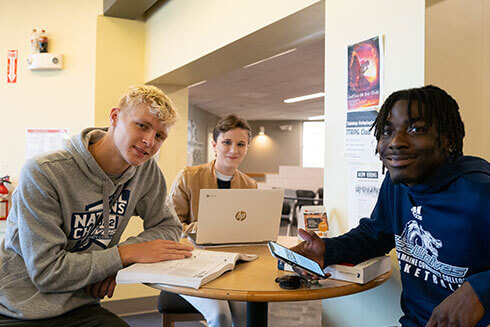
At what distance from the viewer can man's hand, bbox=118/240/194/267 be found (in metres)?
1.48

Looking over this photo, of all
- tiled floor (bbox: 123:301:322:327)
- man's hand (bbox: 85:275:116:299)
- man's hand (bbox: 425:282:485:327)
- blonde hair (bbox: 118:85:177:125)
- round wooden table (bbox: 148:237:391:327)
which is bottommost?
tiled floor (bbox: 123:301:322:327)

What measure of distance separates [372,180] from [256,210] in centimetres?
52

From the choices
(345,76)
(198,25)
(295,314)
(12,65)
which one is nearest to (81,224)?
(345,76)

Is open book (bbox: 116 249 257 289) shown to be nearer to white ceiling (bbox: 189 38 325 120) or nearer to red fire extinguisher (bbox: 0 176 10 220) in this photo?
red fire extinguisher (bbox: 0 176 10 220)

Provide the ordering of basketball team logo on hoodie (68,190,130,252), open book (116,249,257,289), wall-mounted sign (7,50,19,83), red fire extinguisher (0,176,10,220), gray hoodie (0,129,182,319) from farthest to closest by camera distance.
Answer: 1. wall-mounted sign (7,50,19,83)
2. red fire extinguisher (0,176,10,220)
3. basketball team logo on hoodie (68,190,130,252)
4. gray hoodie (0,129,182,319)
5. open book (116,249,257,289)

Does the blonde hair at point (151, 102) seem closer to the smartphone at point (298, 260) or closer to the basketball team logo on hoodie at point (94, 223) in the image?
the basketball team logo on hoodie at point (94, 223)

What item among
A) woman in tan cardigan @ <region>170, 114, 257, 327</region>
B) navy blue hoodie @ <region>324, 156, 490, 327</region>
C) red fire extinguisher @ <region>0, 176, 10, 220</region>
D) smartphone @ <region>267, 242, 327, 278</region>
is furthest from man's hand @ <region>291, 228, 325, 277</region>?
red fire extinguisher @ <region>0, 176, 10, 220</region>

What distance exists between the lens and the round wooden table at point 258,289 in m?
1.21

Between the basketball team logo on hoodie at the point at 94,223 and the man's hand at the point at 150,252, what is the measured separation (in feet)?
0.62

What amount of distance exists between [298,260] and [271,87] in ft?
24.3

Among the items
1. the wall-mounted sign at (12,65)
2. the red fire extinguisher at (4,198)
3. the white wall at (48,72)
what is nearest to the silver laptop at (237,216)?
the white wall at (48,72)

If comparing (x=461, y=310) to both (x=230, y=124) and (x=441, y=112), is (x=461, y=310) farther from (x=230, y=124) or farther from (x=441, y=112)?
(x=230, y=124)

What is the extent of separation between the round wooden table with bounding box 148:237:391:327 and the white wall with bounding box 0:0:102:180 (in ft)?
9.45

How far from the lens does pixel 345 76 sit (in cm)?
194
